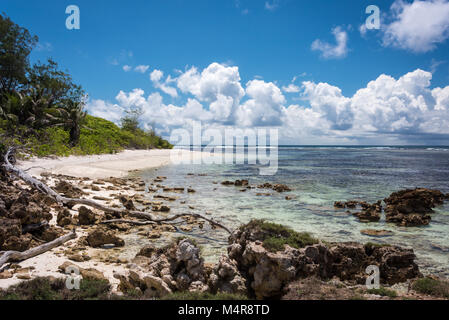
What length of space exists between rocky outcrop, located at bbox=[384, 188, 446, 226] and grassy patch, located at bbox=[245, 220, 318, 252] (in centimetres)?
905

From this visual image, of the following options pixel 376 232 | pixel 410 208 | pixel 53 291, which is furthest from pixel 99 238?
pixel 410 208

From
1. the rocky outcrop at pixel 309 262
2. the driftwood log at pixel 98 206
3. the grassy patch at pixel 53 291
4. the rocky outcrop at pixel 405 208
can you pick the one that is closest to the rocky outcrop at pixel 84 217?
the driftwood log at pixel 98 206

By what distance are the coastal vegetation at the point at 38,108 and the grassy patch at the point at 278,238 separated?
25.3 m

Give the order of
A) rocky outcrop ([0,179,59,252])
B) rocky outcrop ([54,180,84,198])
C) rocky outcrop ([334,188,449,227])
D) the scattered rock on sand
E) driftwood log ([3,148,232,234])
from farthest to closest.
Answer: rocky outcrop ([54,180,84,198])
rocky outcrop ([334,188,449,227])
driftwood log ([3,148,232,234])
the scattered rock on sand
rocky outcrop ([0,179,59,252])

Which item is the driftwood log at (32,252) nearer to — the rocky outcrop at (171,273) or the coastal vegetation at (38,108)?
the rocky outcrop at (171,273)

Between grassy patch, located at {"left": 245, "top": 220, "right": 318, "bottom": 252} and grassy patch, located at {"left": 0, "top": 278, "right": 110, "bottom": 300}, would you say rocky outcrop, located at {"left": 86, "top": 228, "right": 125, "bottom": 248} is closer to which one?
grassy patch, located at {"left": 0, "top": 278, "right": 110, "bottom": 300}

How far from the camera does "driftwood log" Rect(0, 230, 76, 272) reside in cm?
615

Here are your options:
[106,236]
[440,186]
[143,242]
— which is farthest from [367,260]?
[440,186]

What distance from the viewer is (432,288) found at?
5320mm

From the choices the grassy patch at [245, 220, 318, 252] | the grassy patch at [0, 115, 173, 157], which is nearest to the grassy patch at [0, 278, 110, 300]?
the grassy patch at [245, 220, 318, 252]

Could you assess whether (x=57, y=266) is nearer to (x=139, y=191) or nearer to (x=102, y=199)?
(x=102, y=199)

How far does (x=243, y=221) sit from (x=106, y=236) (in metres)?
6.23

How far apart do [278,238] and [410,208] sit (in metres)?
12.0
